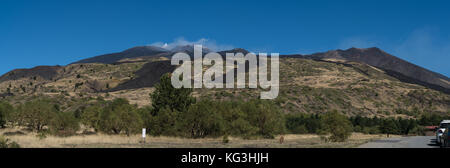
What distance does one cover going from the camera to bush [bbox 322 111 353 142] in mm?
34781

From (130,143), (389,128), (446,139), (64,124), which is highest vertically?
(64,124)

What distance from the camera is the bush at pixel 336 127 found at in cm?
3478

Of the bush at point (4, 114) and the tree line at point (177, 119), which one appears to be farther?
the bush at point (4, 114)

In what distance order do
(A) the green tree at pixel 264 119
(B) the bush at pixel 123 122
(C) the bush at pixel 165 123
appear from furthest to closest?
(A) the green tree at pixel 264 119, (C) the bush at pixel 165 123, (B) the bush at pixel 123 122

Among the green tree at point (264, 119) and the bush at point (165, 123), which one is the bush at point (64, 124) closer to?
the bush at point (165, 123)

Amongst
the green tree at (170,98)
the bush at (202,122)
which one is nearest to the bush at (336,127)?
the bush at (202,122)

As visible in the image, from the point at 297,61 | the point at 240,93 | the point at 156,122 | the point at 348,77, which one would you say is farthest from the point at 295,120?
the point at 297,61

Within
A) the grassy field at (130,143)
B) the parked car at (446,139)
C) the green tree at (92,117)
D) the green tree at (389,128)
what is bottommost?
the green tree at (389,128)

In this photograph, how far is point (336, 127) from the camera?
35.2 m

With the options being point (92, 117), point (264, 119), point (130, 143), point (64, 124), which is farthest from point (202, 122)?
point (64, 124)

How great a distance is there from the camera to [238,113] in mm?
39031

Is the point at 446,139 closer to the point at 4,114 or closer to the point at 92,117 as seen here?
the point at 92,117

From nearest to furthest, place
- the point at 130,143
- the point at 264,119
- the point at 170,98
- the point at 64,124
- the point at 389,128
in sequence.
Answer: the point at 130,143 → the point at 64,124 → the point at 264,119 → the point at 170,98 → the point at 389,128

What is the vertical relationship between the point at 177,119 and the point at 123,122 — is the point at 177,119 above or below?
above
